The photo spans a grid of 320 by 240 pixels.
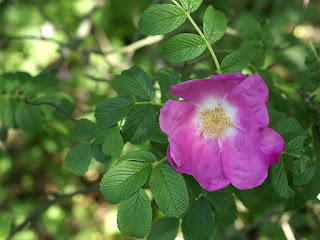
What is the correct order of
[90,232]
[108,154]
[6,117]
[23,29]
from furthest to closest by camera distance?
[23,29]
[90,232]
[6,117]
[108,154]

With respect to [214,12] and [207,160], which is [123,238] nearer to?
[207,160]

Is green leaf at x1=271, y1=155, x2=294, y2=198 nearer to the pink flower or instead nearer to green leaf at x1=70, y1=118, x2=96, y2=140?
the pink flower

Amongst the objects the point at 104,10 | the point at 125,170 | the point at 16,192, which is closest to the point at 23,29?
the point at 104,10

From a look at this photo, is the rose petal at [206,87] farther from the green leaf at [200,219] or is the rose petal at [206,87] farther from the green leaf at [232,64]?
the green leaf at [200,219]

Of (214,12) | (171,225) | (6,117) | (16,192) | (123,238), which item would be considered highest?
(214,12)

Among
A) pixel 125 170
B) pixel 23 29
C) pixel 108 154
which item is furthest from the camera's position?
pixel 23 29
